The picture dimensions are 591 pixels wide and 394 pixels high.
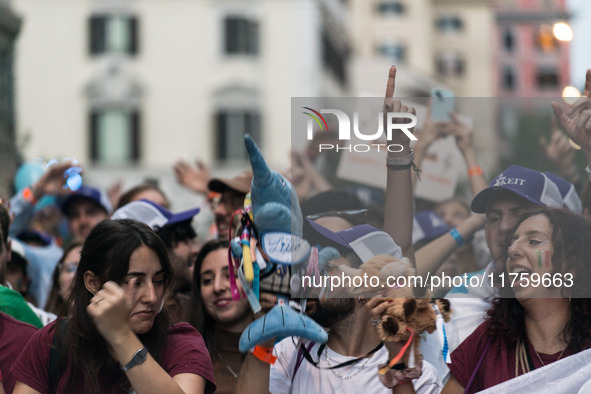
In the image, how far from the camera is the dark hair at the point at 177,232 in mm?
4953

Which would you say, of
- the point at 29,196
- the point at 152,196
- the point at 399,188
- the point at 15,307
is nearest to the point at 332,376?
the point at 399,188

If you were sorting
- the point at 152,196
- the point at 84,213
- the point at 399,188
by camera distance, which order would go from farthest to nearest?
1. the point at 84,213
2. the point at 152,196
3. the point at 399,188

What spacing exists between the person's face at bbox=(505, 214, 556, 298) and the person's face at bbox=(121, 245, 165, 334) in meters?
1.15

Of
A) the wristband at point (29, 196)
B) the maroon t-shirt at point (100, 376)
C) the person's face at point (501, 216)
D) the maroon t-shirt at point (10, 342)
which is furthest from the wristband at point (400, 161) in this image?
the wristband at point (29, 196)

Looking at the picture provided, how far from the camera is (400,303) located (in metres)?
3.15

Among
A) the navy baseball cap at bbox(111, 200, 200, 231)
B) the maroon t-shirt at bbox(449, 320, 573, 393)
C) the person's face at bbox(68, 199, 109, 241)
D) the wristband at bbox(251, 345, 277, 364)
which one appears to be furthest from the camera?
the person's face at bbox(68, 199, 109, 241)

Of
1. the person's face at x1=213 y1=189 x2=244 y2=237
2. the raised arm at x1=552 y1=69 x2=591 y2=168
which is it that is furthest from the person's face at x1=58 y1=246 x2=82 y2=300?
the raised arm at x1=552 y1=69 x2=591 y2=168

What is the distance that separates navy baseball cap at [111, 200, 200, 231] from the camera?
484cm

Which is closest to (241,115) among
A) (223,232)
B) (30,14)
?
(30,14)

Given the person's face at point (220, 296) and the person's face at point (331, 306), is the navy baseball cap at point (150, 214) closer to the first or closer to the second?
the person's face at point (220, 296)

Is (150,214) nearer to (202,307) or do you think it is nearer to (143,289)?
(202,307)

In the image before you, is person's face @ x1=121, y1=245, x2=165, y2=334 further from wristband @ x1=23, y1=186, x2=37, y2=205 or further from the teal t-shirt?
wristband @ x1=23, y1=186, x2=37, y2=205

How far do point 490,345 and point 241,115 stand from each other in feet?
76.8

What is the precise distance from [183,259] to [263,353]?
6.25ft
